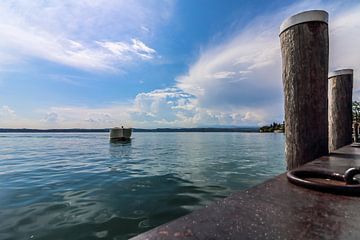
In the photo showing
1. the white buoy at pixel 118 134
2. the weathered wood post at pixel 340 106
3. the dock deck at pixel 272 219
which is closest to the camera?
the dock deck at pixel 272 219

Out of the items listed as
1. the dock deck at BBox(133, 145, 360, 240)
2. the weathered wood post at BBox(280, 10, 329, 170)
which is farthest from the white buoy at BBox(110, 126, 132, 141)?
the dock deck at BBox(133, 145, 360, 240)

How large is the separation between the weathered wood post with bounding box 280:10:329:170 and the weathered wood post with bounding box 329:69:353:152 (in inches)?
127

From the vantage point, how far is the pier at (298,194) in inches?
58.1

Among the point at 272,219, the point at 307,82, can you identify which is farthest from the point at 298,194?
the point at 307,82

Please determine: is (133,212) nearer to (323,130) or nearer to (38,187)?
(323,130)

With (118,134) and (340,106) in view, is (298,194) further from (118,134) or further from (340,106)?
(118,134)

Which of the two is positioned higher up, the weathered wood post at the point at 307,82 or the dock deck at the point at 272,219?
the weathered wood post at the point at 307,82

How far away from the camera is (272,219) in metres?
1.65

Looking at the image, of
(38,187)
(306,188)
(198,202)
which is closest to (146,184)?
(198,202)

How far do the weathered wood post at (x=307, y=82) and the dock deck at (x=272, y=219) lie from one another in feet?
6.93

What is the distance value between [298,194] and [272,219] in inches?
27.0

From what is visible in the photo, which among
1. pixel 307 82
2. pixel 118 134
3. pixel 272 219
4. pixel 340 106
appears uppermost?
pixel 307 82

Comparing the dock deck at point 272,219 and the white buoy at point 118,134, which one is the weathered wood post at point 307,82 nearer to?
the dock deck at point 272,219

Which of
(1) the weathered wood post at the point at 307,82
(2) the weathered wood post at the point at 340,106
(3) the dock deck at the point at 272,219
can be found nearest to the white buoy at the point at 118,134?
(2) the weathered wood post at the point at 340,106
